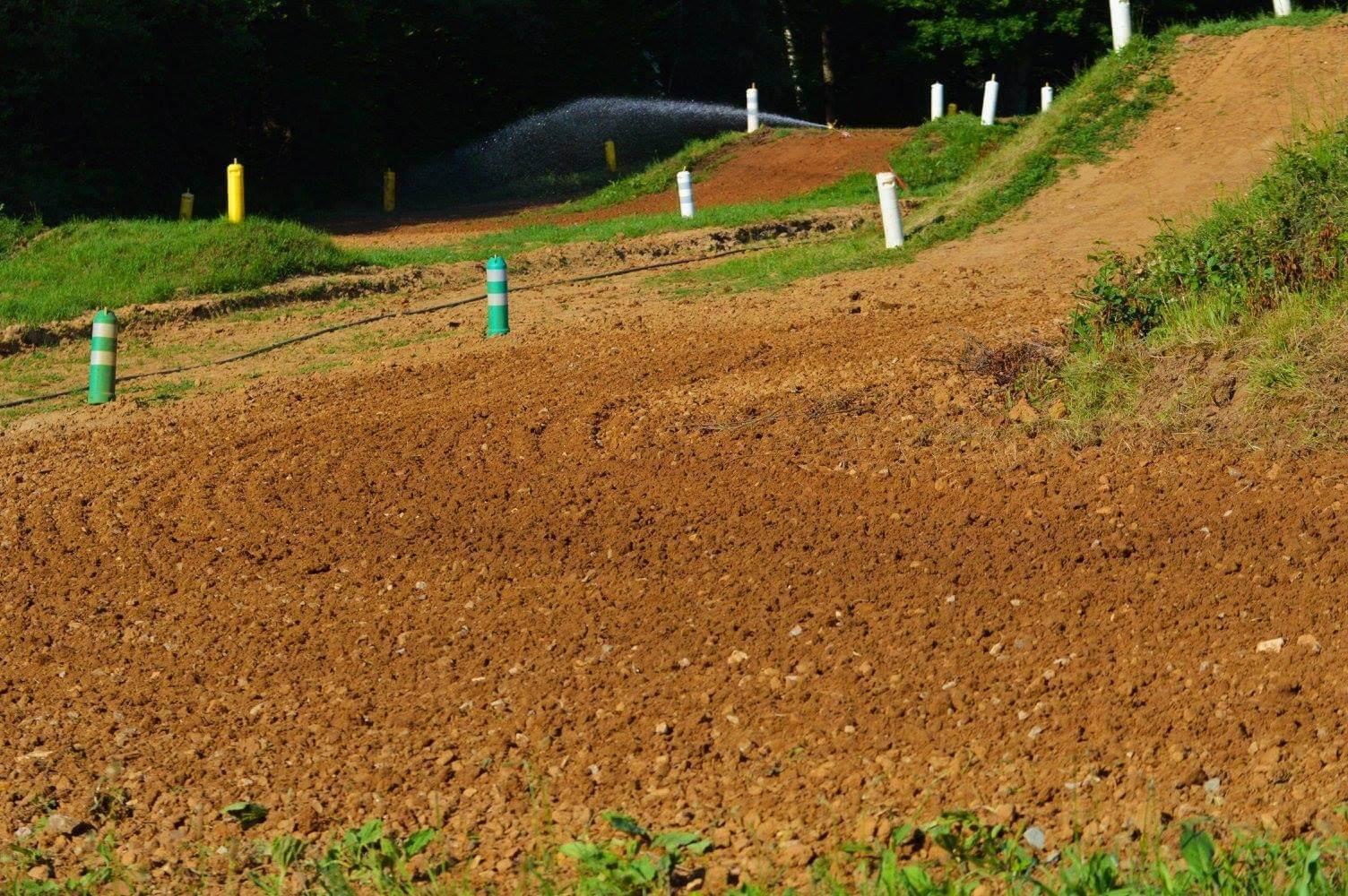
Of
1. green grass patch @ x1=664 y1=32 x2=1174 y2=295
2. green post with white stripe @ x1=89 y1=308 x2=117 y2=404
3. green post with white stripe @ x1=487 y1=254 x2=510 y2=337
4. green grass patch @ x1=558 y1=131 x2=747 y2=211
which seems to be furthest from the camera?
green grass patch @ x1=558 y1=131 x2=747 y2=211

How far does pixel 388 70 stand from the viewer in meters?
33.8

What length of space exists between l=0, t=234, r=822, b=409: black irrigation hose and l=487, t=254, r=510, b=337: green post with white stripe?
1926 mm

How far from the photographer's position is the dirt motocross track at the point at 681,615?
191 inches

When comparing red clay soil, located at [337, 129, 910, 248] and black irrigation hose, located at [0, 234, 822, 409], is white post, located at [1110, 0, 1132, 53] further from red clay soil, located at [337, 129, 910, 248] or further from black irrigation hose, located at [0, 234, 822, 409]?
red clay soil, located at [337, 129, 910, 248]

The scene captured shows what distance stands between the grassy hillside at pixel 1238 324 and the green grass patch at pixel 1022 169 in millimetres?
4727

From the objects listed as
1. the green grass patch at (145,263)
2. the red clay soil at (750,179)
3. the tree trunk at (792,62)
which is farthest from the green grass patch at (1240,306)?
the tree trunk at (792,62)

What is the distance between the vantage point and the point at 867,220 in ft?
61.4

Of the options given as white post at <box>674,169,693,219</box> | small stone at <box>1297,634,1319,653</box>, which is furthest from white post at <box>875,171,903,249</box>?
small stone at <box>1297,634,1319,653</box>

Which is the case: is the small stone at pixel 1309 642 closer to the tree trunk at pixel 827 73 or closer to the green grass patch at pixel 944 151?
the green grass patch at pixel 944 151

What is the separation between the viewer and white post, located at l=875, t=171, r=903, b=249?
1385 cm

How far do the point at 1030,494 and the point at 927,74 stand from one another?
36909 mm

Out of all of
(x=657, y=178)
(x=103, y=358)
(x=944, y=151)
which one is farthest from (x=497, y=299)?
(x=657, y=178)

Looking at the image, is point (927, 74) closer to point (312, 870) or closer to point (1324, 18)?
point (1324, 18)

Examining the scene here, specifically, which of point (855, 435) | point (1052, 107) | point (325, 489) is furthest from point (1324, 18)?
point (325, 489)
